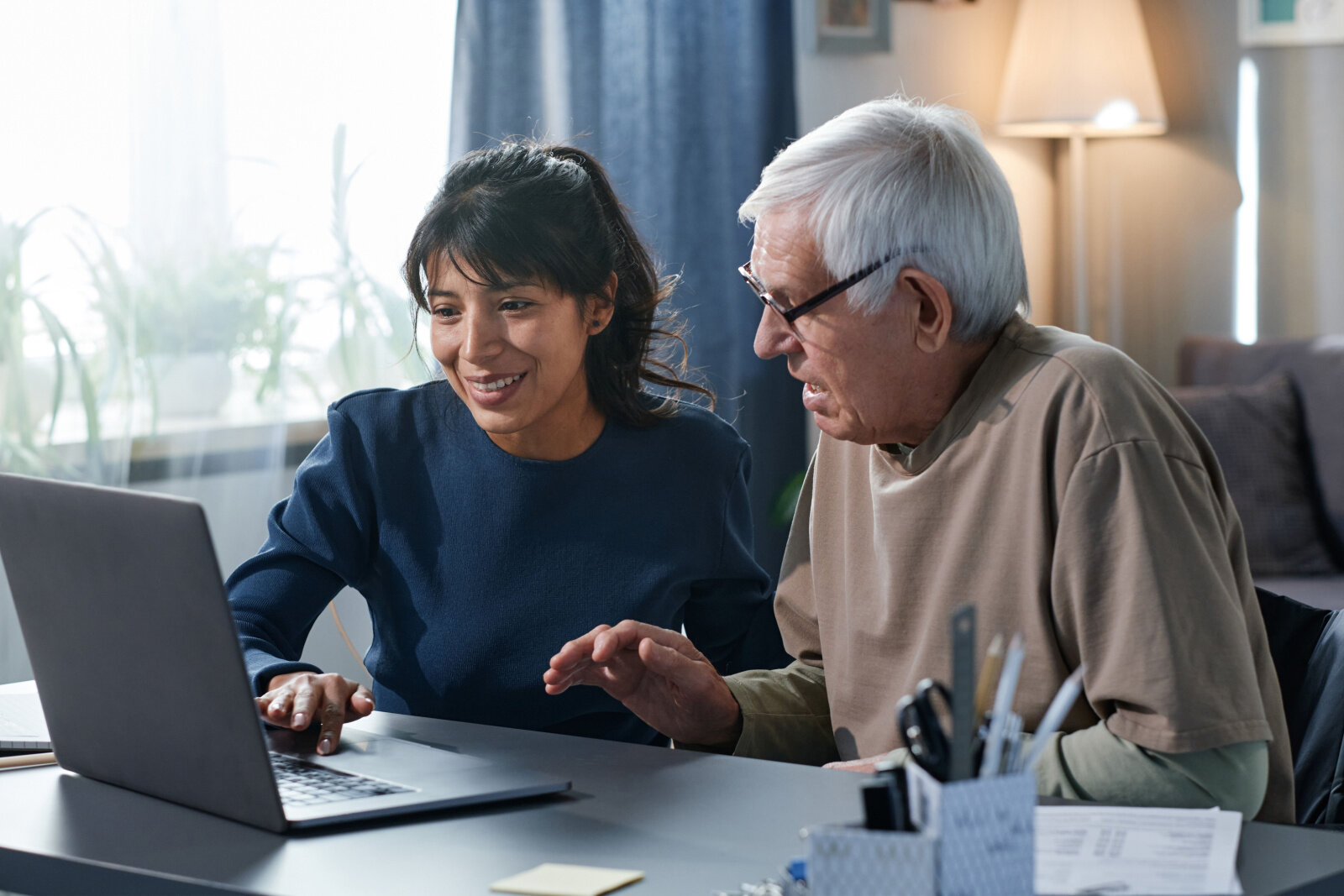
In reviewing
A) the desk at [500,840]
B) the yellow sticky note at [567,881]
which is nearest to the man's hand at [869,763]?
the desk at [500,840]

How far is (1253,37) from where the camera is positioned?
14.0 ft

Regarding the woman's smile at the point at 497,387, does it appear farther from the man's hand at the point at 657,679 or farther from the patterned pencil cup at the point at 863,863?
the patterned pencil cup at the point at 863,863

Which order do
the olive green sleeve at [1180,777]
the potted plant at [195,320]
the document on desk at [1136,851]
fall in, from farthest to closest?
1. the potted plant at [195,320]
2. the olive green sleeve at [1180,777]
3. the document on desk at [1136,851]

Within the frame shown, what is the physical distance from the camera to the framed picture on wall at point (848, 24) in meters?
3.98

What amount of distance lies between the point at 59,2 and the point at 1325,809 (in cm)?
213

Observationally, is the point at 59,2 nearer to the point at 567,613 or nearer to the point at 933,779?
the point at 567,613

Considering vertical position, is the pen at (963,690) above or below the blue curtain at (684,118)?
below

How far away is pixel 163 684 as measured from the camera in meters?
0.99

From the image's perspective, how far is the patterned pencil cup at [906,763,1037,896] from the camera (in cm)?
67

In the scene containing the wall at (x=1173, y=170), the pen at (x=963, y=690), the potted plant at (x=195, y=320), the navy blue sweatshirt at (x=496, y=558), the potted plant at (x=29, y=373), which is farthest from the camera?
the wall at (x=1173, y=170)

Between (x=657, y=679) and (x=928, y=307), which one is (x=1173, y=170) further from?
(x=657, y=679)

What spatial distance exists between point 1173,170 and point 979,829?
423cm

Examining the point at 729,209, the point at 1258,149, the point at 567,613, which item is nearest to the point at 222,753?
the point at 567,613

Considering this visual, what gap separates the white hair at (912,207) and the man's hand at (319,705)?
1.84 ft
